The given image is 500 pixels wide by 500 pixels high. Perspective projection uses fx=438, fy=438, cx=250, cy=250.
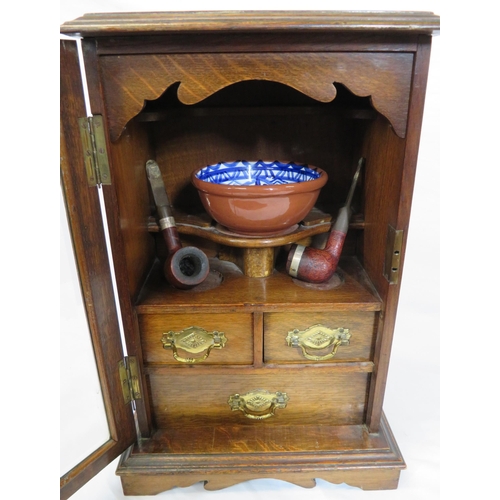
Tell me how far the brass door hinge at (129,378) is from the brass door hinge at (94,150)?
41 centimetres

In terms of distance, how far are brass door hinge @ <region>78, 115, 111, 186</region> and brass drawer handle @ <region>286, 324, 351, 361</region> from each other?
518mm

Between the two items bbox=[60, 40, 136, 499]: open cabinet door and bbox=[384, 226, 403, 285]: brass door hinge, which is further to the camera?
bbox=[384, 226, 403, 285]: brass door hinge

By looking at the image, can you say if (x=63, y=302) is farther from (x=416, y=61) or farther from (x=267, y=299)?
(x=416, y=61)

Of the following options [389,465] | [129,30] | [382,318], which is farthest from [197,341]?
[129,30]

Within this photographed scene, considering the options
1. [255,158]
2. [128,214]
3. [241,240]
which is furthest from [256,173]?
[128,214]

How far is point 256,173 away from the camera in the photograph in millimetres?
1145

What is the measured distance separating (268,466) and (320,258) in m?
0.49

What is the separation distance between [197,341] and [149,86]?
0.55 metres

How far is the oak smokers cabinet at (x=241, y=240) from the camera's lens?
760mm

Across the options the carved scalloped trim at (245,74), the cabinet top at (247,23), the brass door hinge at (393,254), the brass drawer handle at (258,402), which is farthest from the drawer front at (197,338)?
the cabinet top at (247,23)

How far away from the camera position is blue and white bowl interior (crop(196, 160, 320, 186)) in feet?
3.61

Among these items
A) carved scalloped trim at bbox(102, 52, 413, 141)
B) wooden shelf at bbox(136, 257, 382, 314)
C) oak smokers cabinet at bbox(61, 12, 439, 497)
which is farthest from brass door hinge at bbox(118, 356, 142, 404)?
carved scalloped trim at bbox(102, 52, 413, 141)

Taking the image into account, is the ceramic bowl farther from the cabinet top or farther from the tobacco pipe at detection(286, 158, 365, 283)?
the cabinet top

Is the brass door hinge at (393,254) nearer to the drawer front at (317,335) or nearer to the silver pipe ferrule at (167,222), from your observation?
the drawer front at (317,335)
